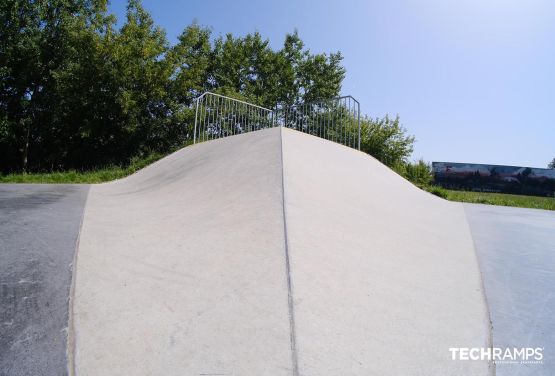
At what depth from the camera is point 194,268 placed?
2779mm

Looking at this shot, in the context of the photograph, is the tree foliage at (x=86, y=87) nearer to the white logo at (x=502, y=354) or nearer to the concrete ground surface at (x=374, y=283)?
the concrete ground surface at (x=374, y=283)

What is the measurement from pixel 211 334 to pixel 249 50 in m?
27.4

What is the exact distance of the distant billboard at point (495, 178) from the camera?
33.1m

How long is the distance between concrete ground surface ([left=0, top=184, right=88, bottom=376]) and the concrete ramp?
4.9 inches

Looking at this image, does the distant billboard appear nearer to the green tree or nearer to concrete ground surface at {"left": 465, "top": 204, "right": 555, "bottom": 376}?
the green tree

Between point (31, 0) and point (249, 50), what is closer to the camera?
point (31, 0)

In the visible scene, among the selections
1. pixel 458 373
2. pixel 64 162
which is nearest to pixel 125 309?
pixel 458 373

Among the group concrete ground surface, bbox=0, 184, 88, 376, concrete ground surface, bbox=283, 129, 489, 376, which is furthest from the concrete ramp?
concrete ground surface, bbox=0, 184, 88, 376

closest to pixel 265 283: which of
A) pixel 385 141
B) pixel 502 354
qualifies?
pixel 502 354

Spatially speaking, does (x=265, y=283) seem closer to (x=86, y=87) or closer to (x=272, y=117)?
(x=272, y=117)

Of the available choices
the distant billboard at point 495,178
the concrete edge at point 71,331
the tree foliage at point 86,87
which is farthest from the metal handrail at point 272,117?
the distant billboard at point 495,178

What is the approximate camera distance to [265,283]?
2500mm

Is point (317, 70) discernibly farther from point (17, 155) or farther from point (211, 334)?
→ point (211, 334)

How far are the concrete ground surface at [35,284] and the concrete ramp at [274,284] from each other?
12 centimetres
